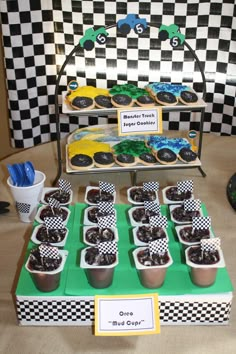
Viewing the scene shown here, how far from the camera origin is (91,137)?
1973 mm

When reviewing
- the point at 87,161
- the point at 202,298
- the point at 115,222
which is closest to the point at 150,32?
the point at 87,161

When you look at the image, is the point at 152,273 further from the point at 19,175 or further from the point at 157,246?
the point at 19,175

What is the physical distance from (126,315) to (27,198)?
65cm

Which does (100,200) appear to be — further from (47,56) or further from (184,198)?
(47,56)

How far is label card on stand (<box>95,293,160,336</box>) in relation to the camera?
1.14m

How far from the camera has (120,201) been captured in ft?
5.96

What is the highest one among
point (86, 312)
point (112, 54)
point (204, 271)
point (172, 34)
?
point (172, 34)

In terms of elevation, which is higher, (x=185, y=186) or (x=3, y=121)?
(x=185, y=186)

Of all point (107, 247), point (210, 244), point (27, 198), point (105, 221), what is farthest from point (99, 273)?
point (27, 198)

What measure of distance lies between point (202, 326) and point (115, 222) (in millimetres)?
392

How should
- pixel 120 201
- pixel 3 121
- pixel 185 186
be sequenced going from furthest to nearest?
pixel 3 121, pixel 120 201, pixel 185 186

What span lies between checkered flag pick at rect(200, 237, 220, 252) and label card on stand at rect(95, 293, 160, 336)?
0.61 ft

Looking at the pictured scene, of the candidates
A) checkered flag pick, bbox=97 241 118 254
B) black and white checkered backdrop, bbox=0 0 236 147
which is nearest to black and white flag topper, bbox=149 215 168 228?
checkered flag pick, bbox=97 241 118 254

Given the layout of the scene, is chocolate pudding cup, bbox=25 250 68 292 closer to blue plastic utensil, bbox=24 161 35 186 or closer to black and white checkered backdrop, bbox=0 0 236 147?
blue plastic utensil, bbox=24 161 35 186
